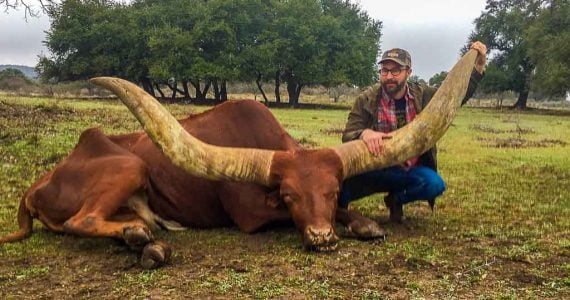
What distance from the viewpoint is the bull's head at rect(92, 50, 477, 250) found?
5.09 metres

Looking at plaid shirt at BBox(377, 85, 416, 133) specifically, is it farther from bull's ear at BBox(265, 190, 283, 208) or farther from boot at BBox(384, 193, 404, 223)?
bull's ear at BBox(265, 190, 283, 208)

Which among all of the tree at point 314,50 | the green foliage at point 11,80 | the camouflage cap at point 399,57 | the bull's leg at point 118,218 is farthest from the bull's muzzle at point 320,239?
the green foliage at point 11,80

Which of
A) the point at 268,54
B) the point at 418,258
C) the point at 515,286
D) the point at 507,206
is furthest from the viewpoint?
the point at 268,54

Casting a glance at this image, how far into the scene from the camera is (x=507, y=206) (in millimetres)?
7363

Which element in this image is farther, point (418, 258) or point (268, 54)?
point (268, 54)

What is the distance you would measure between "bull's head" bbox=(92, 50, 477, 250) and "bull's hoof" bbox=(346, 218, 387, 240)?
375 millimetres

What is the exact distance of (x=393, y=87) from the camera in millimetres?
6066

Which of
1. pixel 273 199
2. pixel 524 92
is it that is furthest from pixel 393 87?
pixel 524 92

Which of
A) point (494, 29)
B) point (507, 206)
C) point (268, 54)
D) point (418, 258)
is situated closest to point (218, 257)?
point (418, 258)

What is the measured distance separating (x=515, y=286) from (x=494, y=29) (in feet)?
173

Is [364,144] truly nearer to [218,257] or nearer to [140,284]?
[218,257]

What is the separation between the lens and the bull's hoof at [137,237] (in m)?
4.81

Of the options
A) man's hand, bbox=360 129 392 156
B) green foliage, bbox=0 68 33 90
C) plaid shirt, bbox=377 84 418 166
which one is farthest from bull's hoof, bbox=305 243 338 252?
green foliage, bbox=0 68 33 90

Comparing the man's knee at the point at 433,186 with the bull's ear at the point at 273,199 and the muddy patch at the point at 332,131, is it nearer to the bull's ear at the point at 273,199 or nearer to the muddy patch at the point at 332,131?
the bull's ear at the point at 273,199
